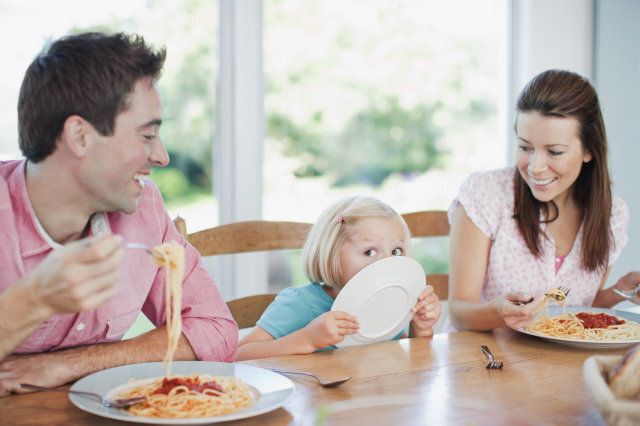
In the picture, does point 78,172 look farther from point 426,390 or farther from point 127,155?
point 426,390

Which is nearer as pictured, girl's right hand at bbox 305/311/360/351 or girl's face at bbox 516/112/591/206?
girl's right hand at bbox 305/311/360/351

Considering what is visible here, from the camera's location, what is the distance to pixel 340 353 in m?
1.74

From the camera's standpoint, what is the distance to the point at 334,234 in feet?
6.89

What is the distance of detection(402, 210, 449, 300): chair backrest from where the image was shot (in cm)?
243

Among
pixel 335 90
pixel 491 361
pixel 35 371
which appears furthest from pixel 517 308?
pixel 335 90

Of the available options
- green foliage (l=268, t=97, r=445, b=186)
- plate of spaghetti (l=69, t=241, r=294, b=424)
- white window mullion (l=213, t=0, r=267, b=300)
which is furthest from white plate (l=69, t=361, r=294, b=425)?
green foliage (l=268, t=97, r=445, b=186)

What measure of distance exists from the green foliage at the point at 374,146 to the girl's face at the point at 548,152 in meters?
1.77

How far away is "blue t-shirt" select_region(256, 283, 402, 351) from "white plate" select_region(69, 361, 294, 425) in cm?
49

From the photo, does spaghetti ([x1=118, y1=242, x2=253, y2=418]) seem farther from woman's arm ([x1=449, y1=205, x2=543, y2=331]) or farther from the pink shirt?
woman's arm ([x1=449, y1=205, x2=543, y2=331])

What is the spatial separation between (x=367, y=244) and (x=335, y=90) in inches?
78.8

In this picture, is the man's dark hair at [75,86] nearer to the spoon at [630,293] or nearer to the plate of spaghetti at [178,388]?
the plate of spaghetti at [178,388]

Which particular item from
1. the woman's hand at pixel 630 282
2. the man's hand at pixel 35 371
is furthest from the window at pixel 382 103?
the man's hand at pixel 35 371

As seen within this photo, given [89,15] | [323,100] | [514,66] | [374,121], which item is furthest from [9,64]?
[514,66]

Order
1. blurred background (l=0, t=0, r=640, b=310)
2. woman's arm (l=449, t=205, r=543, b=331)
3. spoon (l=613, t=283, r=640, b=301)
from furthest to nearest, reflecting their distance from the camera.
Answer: blurred background (l=0, t=0, r=640, b=310), spoon (l=613, t=283, r=640, b=301), woman's arm (l=449, t=205, r=543, b=331)
